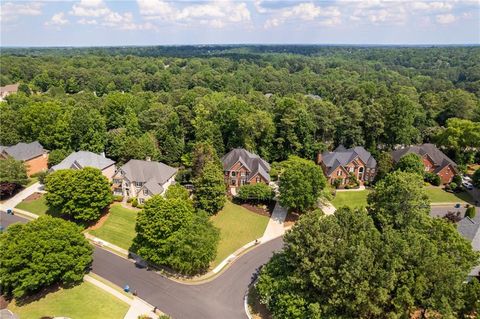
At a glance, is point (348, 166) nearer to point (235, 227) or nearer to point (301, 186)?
point (301, 186)

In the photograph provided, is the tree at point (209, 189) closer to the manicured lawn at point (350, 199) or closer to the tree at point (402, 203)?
the manicured lawn at point (350, 199)

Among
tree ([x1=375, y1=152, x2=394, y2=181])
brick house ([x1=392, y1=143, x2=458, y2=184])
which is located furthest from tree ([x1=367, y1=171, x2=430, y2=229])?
brick house ([x1=392, y1=143, x2=458, y2=184])

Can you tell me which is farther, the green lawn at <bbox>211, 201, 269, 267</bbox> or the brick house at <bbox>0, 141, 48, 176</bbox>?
the brick house at <bbox>0, 141, 48, 176</bbox>

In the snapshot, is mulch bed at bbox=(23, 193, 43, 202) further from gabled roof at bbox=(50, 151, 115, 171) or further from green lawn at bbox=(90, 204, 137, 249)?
green lawn at bbox=(90, 204, 137, 249)

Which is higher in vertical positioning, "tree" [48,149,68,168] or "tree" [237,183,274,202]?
"tree" [48,149,68,168]

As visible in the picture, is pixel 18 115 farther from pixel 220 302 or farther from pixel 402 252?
pixel 402 252

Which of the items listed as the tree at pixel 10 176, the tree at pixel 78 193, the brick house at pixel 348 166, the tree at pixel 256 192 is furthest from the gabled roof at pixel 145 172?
the brick house at pixel 348 166
